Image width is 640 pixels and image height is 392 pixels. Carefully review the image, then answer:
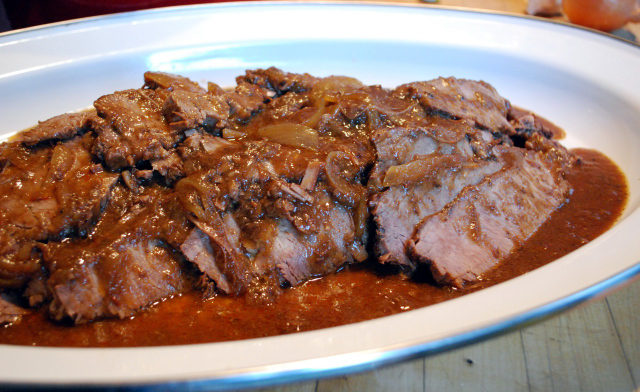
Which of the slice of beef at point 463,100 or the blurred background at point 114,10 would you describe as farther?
the blurred background at point 114,10

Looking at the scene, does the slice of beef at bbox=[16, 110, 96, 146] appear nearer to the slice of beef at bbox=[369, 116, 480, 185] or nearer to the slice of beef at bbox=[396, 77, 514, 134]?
the slice of beef at bbox=[369, 116, 480, 185]

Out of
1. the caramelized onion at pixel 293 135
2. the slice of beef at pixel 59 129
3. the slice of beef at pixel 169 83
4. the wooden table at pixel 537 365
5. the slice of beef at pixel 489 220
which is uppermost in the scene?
the slice of beef at pixel 169 83

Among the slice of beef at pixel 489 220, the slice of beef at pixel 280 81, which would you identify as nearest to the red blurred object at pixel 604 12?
the slice of beef at pixel 489 220

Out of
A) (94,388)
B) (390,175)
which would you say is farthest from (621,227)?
(94,388)

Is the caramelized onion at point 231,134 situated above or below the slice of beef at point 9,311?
above

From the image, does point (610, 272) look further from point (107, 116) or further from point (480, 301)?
point (107, 116)

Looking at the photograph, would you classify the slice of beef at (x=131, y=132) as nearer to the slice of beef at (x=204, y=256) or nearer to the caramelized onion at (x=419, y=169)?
the slice of beef at (x=204, y=256)

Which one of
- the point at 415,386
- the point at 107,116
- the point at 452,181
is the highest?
the point at 107,116

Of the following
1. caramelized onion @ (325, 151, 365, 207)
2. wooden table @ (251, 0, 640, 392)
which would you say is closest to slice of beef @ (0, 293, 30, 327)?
wooden table @ (251, 0, 640, 392)
